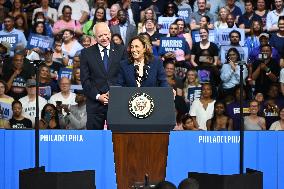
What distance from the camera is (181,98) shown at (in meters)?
11.8

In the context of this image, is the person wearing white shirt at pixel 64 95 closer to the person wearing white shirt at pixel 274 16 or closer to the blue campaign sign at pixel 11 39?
the blue campaign sign at pixel 11 39

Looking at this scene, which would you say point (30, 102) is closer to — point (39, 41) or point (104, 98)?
point (39, 41)

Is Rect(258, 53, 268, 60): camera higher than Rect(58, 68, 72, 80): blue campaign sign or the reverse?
higher

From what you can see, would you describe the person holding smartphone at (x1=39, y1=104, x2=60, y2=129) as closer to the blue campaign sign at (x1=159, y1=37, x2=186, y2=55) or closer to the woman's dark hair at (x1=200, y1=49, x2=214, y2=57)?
the blue campaign sign at (x1=159, y1=37, x2=186, y2=55)

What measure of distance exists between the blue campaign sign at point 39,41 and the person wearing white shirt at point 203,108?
2.86 meters

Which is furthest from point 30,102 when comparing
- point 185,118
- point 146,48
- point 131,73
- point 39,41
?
point 146,48

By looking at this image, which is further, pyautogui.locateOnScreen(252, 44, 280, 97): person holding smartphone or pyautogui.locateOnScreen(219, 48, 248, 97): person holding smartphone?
pyautogui.locateOnScreen(252, 44, 280, 97): person holding smartphone

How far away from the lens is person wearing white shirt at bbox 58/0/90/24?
14242 mm

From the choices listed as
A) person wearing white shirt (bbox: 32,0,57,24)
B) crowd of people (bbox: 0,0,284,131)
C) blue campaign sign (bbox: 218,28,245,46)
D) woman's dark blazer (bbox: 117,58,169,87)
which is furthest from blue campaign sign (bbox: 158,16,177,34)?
woman's dark blazer (bbox: 117,58,169,87)

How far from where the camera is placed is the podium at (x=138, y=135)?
6812 millimetres

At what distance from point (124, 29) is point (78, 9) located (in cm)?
118

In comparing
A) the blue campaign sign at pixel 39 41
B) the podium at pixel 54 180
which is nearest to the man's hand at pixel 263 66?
the blue campaign sign at pixel 39 41

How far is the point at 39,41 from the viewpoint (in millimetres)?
13359

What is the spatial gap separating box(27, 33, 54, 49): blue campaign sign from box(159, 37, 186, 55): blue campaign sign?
179cm
